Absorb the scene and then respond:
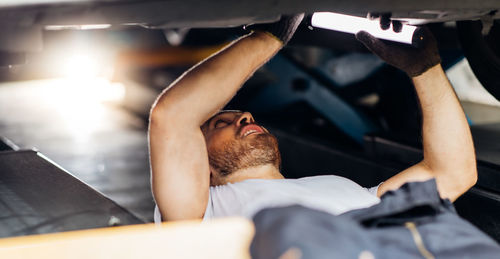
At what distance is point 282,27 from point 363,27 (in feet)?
0.71

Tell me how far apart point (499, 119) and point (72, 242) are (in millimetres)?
2629

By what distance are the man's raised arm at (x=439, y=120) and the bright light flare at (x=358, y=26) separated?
2.2 inches

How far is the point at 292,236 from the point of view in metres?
0.92

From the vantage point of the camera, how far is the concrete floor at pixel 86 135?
296 cm

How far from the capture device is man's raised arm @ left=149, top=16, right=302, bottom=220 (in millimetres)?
1204

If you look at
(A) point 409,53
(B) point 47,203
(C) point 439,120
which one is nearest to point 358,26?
(A) point 409,53

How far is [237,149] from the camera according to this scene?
1464 mm

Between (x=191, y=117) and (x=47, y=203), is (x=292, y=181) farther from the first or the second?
(x=47, y=203)

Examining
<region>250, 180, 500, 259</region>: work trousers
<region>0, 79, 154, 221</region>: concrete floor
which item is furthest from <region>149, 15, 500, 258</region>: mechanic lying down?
<region>0, 79, 154, 221</region>: concrete floor

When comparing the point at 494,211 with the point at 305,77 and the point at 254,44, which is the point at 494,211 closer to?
the point at 254,44

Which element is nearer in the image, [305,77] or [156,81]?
[305,77]

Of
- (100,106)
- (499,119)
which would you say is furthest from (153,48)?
(499,119)

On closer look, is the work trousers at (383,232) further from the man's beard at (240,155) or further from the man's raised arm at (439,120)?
the man's beard at (240,155)

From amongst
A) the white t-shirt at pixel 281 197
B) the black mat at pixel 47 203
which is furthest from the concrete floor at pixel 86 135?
the white t-shirt at pixel 281 197
